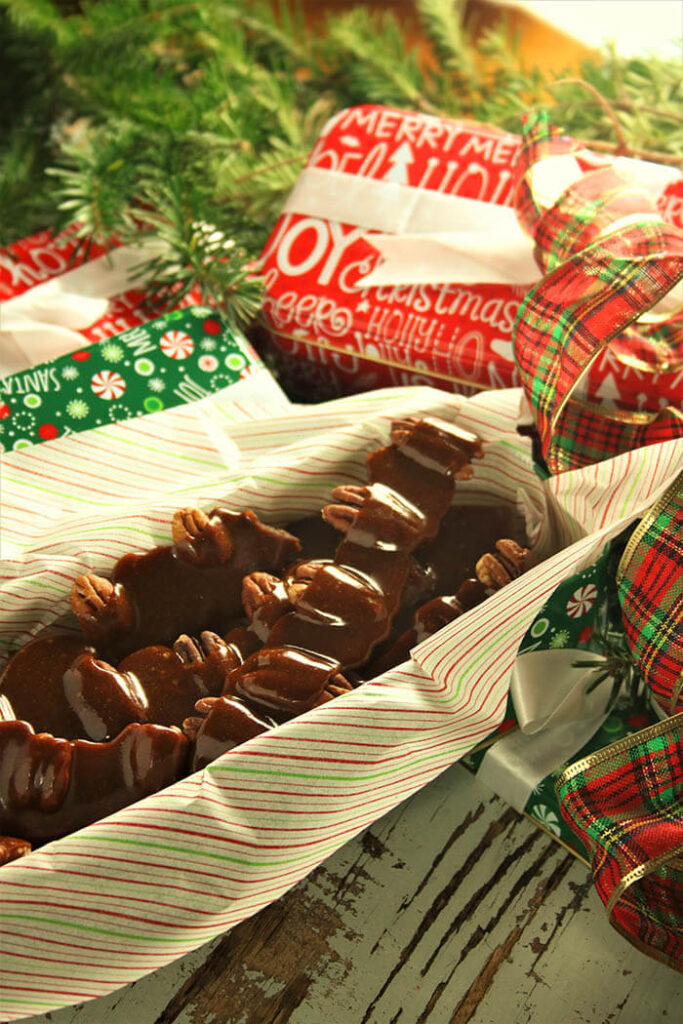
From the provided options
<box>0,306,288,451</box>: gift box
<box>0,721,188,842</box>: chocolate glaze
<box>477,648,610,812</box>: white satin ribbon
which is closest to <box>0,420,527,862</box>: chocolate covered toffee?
<box>0,721,188,842</box>: chocolate glaze

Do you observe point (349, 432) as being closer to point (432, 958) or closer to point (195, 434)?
point (195, 434)

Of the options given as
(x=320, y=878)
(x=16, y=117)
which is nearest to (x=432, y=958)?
(x=320, y=878)

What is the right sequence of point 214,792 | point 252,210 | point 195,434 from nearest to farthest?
1. point 214,792
2. point 195,434
3. point 252,210

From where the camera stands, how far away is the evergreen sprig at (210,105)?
2.97 feet

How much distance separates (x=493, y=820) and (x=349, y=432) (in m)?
0.30

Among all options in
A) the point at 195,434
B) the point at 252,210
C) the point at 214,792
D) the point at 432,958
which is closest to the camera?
the point at 214,792

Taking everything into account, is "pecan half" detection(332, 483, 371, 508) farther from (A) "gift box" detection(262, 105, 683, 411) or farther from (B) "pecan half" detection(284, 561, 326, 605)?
(A) "gift box" detection(262, 105, 683, 411)

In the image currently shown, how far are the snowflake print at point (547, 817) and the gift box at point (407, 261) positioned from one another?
0.34 meters

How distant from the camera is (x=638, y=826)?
545mm

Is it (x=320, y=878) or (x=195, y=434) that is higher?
(x=195, y=434)

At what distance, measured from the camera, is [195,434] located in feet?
2.38

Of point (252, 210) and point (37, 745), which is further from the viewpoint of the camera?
point (252, 210)

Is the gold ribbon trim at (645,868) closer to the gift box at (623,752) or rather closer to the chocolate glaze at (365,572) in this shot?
the gift box at (623,752)

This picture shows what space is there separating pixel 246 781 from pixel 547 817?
0.27 metres
